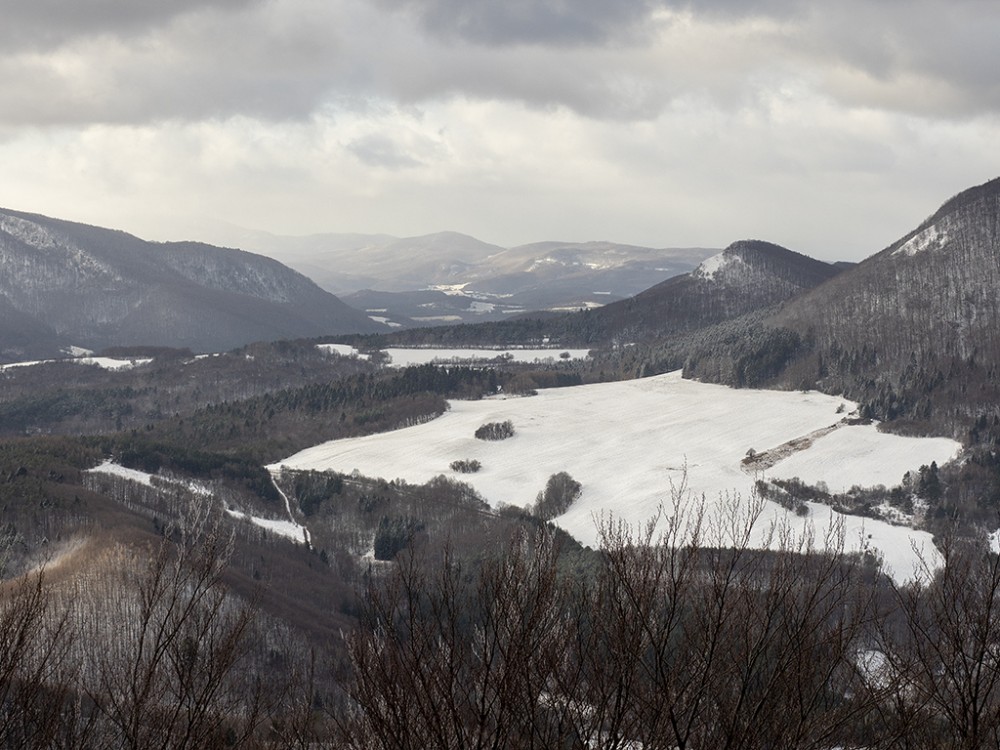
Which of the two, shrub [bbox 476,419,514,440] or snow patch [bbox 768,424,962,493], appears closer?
snow patch [bbox 768,424,962,493]

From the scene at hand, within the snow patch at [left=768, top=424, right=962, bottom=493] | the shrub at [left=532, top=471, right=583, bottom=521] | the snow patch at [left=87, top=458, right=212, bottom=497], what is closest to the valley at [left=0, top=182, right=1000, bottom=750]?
the shrub at [left=532, top=471, right=583, bottom=521]

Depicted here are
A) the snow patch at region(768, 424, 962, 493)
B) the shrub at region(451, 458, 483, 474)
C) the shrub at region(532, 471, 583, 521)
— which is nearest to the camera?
the shrub at region(532, 471, 583, 521)

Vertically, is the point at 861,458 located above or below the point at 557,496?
above

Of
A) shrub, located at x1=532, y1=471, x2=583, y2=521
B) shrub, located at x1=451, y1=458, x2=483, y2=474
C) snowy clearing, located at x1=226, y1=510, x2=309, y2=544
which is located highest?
shrub, located at x1=451, y1=458, x2=483, y2=474

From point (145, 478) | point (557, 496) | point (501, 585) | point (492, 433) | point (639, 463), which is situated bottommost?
point (557, 496)

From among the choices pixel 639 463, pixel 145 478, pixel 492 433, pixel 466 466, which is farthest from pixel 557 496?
pixel 145 478

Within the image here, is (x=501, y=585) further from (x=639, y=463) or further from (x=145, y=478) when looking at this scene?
(x=639, y=463)

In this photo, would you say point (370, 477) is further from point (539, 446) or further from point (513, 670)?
point (513, 670)

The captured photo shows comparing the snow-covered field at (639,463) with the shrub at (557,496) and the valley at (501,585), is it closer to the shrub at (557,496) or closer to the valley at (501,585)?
the valley at (501,585)

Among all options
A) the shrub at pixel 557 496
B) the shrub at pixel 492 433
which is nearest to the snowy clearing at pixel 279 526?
the shrub at pixel 557 496

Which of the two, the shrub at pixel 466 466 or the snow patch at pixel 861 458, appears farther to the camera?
the shrub at pixel 466 466

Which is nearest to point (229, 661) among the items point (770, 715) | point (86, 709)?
point (770, 715)

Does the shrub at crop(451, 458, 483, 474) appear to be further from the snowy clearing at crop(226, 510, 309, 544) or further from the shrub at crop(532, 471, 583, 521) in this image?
the snowy clearing at crop(226, 510, 309, 544)

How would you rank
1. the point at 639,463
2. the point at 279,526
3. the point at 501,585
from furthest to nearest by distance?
the point at 639,463, the point at 279,526, the point at 501,585
